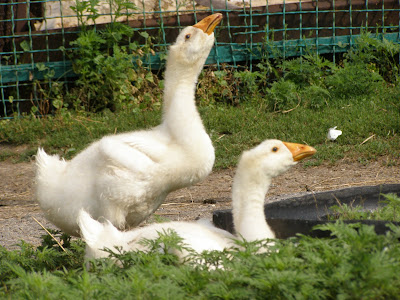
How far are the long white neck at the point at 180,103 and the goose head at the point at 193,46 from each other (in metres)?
0.02

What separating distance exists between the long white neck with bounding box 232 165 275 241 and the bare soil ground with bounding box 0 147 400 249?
172 cm

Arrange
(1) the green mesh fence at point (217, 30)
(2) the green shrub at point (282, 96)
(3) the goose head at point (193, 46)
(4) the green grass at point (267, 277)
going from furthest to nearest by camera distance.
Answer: (1) the green mesh fence at point (217, 30) < (2) the green shrub at point (282, 96) < (3) the goose head at point (193, 46) < (4) the green grass at point (267, 277)

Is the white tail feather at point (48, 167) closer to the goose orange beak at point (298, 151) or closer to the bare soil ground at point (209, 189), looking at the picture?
the bare soil ground at point (209, 189)

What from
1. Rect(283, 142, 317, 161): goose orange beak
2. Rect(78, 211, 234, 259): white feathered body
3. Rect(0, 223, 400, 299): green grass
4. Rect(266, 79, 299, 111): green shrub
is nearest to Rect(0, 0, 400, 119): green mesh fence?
Rect(266, 79, 299, 111): green shrub

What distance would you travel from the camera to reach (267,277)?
313 centimetres

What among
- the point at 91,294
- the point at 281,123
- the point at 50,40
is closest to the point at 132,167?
the point at 91,294

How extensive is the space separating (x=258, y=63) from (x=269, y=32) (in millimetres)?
500

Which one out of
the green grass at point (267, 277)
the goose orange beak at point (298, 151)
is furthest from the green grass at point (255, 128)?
the green grass at point (267, 277)

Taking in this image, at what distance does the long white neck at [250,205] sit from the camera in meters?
4.18

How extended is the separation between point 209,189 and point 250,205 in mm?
2912

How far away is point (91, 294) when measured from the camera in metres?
3.22

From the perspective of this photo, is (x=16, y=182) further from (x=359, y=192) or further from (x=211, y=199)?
(x=359, y=192)

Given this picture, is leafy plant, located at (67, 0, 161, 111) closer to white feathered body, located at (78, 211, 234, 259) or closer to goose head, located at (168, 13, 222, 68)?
goose head, located at (168, 13, 222, 68)

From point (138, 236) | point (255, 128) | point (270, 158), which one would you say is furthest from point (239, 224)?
point (255, 128)
